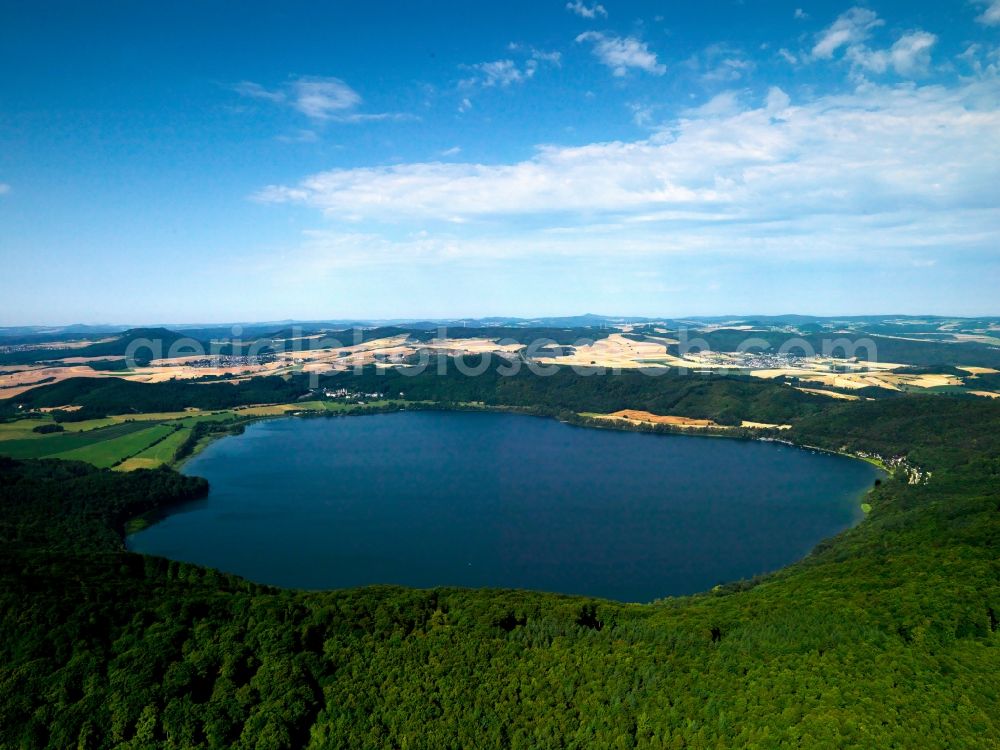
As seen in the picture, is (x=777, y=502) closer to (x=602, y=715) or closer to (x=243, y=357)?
(x=602, y=715)

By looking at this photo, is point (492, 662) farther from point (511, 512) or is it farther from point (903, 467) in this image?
point (903, 467)

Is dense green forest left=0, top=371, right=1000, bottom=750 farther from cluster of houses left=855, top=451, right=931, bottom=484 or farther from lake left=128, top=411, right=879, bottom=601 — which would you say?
cluster of houses left=855, top=451, right=931, bottom=484

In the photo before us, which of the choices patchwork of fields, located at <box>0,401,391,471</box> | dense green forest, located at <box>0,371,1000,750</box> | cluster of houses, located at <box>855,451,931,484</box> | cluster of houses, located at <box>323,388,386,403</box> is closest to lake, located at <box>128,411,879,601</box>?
cluster of houses, located at <box>855,451,931,484</box>

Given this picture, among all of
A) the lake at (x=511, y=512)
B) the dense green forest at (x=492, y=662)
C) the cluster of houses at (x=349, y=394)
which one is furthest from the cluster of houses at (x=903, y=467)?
the cluster of houses at (x=349, y=394)

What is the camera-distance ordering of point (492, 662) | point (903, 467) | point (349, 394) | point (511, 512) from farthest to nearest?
point (349, 394) < point (903, 467) < point (511, 512) < point (492, 662)

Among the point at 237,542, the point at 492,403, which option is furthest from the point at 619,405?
the point at 237,542

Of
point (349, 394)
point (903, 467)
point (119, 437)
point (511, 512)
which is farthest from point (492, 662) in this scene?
point (349, 394)

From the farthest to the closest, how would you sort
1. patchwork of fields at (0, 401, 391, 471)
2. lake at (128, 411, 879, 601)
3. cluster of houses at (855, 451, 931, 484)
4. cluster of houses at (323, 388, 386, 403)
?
cluster of houses at (323, 388, 386, 403)
patchwork of fields at (0, 401, 391, 471)
cluster of houses at (855, 451, 931, 484)
lake at (128, 411, 879, 601)
